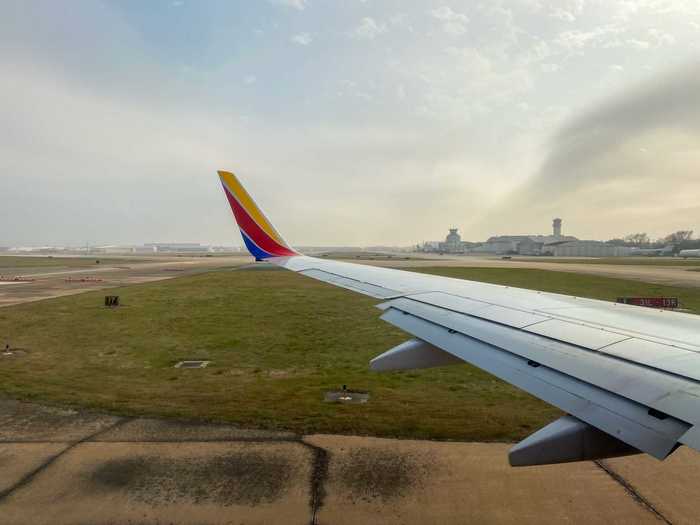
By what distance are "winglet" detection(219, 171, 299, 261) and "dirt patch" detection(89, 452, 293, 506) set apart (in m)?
5.30

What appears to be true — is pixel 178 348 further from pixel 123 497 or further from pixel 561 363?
pixel 561 363

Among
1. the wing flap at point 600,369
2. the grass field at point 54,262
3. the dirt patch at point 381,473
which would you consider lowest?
the dirt patch at point 381,473

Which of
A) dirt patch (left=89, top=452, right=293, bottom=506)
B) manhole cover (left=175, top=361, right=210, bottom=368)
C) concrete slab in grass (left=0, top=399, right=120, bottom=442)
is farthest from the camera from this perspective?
manhole cover (left=175, top=361, right=210, bottom=368)

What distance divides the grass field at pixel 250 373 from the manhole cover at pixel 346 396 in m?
0.16

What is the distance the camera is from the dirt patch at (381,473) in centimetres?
403

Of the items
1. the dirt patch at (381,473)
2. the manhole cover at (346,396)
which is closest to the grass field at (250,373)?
the manhole cover at (346,396)

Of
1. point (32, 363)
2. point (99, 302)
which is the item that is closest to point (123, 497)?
point (32, 363)

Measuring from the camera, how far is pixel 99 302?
16.5 meters

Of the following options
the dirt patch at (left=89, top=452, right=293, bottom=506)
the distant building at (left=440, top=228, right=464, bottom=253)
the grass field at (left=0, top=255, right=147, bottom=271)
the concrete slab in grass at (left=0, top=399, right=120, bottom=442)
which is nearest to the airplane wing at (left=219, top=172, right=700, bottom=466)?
the dirt patch at (left=89, top=452, right=293, bottom=506)

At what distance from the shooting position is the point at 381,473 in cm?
435

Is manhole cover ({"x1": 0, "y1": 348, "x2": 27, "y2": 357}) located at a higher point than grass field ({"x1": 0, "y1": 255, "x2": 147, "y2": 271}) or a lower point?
lower

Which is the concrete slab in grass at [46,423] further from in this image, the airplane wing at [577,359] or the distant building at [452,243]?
the distant building at [452,243]

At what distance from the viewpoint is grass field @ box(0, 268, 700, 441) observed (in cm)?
581

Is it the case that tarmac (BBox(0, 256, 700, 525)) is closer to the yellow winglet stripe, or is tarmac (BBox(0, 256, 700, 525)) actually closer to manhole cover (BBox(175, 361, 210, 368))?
manhole cover (BBox(175, 361, 210, 368))
